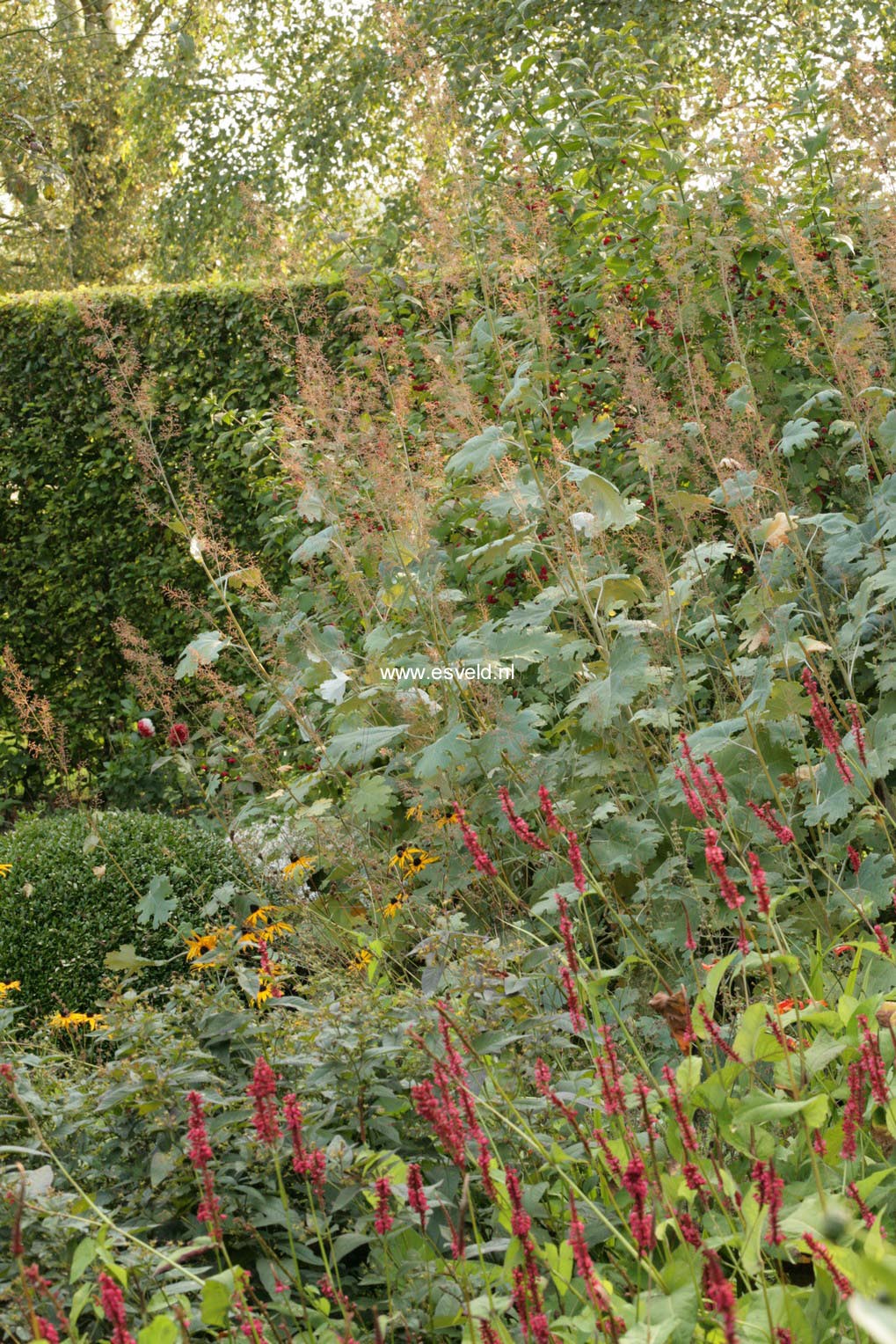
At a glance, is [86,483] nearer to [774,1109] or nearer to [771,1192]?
[774,1109]

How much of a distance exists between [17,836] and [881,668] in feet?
11.1

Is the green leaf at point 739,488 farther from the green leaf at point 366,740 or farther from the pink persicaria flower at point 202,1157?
the pink persicaria flower at point 202,1157

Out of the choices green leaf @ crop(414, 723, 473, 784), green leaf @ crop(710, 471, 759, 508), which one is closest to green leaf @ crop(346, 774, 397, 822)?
green leaf @ crop(414, 723, 473, 784)

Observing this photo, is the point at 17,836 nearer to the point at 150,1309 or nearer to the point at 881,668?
the point at 881,668

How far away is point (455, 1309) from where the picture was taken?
Result: 5.48 ft

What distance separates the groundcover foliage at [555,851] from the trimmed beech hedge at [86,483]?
5.44 feet

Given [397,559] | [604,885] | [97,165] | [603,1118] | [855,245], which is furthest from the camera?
[97,165]

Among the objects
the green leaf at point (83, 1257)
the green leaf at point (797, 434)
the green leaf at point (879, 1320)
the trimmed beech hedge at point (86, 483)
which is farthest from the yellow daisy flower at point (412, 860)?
the trimmed beech hedge at point (86, 483)

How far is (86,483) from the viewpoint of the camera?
739cm

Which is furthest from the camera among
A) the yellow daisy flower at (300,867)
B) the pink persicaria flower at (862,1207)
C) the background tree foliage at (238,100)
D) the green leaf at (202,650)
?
the background tree foliage at (238,100)

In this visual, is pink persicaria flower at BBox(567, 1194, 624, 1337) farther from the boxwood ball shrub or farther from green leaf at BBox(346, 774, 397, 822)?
the boxwood ball shrub

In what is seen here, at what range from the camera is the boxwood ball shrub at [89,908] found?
447cm

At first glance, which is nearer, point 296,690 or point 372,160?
point 296,690

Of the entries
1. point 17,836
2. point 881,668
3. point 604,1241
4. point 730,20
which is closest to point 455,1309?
point 604,1241
